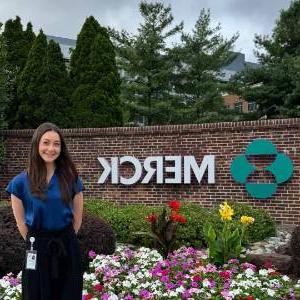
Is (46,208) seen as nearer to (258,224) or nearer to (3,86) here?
(258,224)

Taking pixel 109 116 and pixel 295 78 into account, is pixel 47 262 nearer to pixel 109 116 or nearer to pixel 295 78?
pixel 109 116

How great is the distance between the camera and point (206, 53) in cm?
3253

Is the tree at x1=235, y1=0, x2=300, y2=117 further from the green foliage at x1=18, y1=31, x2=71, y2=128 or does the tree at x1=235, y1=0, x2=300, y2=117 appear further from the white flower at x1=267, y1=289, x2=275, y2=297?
the white flower at x1=267, y1=289, x2=275, y2=297

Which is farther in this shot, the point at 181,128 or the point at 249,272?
the point at 181,128

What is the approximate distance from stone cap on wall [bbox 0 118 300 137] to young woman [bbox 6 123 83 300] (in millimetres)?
7969

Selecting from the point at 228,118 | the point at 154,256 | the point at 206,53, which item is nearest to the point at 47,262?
the point at 154,256

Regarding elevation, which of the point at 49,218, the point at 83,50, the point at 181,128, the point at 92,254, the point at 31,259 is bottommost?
the point at 92,254

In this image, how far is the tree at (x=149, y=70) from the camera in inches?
1153

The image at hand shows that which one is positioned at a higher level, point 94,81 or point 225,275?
point 94,81

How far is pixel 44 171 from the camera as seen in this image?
12.6 feet

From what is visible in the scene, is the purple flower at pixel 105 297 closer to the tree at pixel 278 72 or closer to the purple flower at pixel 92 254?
the purple flower at pixel 92 254

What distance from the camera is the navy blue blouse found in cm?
375

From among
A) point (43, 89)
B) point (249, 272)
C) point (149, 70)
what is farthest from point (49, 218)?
point (149, 70)

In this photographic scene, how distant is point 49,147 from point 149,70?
2659cm
